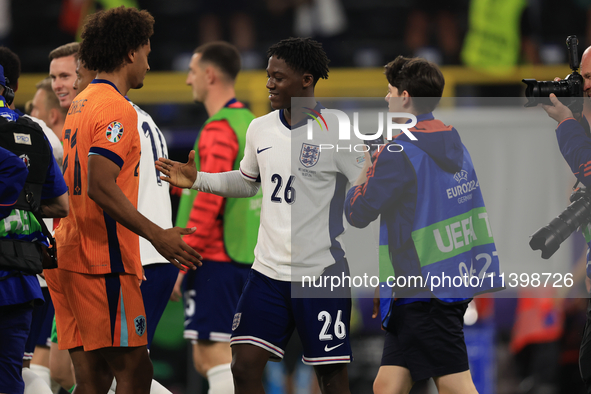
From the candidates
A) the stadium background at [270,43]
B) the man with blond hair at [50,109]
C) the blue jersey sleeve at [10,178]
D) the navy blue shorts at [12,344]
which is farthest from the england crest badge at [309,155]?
the stadium background at [270,43]

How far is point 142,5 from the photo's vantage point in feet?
30.5

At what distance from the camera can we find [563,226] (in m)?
3.56

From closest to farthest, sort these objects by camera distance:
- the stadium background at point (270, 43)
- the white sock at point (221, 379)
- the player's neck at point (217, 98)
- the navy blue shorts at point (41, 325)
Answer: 1. the navy blue shorts at point (41, 325)
2. the white sock at point (221, 379)
3. the player's neck at point (217, 98)
4. the stadium background at point (270, 43)

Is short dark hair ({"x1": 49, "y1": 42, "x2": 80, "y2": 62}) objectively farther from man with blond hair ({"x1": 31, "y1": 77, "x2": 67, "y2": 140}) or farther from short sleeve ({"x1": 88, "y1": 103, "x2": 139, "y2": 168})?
short sleeve ({"x1": 88, "y1": 103, "x2": 139, "y2": 168})

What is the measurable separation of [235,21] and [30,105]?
4011 millimetres

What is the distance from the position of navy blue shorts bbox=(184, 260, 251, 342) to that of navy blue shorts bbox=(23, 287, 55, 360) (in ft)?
3.14

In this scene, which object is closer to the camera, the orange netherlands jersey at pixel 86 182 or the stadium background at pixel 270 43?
the orange netherlands jersey at pixel 86 182

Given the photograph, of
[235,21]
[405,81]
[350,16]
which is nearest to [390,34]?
[350,16]

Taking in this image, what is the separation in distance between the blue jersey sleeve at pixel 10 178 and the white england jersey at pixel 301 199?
1.23 metres

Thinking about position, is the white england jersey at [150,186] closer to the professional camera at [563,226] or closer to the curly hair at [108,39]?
the curly hair at [108,39]

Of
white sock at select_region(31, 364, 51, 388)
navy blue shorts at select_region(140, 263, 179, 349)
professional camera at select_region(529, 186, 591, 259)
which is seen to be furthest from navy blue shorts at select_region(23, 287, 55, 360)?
professional camera at select_region(529, 186, 591, 259)

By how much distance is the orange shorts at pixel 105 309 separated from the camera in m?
3.46

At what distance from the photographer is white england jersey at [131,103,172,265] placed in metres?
4.17

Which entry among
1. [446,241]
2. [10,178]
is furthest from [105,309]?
[446,241]
